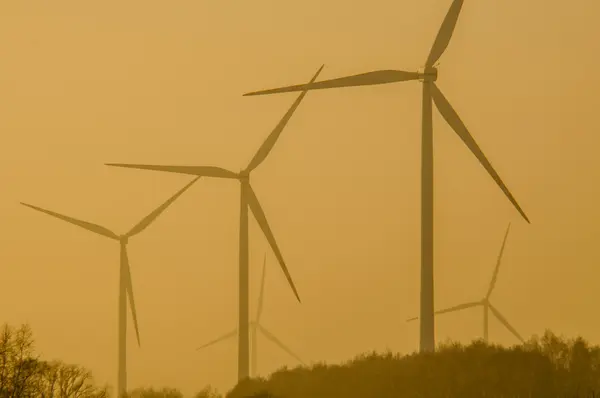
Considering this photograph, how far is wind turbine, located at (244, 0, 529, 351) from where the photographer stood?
74250 millimetres

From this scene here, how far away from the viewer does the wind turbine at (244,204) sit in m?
86.8

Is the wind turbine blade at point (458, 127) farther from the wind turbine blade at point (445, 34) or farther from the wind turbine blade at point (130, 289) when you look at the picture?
the wind turbine blade at point (130, 289)

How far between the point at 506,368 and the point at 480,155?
43.0ft

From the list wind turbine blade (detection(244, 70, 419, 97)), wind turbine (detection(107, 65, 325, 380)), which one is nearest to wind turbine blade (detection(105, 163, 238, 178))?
wind turbine (detection(107, 65, 325, 380))

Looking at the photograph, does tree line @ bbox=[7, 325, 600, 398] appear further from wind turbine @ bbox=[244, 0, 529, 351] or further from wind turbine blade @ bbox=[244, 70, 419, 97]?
wind turbine blade @ bbox=[244, 70, 419, 97]

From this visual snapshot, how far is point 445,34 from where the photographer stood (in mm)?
80875

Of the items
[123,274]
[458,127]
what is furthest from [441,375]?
[123,274]

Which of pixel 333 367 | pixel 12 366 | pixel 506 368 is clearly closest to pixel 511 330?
pixel 333 367

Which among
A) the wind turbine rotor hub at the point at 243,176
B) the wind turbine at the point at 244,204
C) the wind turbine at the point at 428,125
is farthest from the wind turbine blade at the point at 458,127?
the wind turbine rotor hub at the point at 243,176

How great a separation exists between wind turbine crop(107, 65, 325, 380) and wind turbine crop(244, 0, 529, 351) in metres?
9.46

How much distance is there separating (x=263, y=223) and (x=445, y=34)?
681 inches

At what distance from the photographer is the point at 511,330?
120000mm

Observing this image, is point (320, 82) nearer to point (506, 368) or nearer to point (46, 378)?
point (506, 368)

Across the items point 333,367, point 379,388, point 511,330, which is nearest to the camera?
point 379,388
